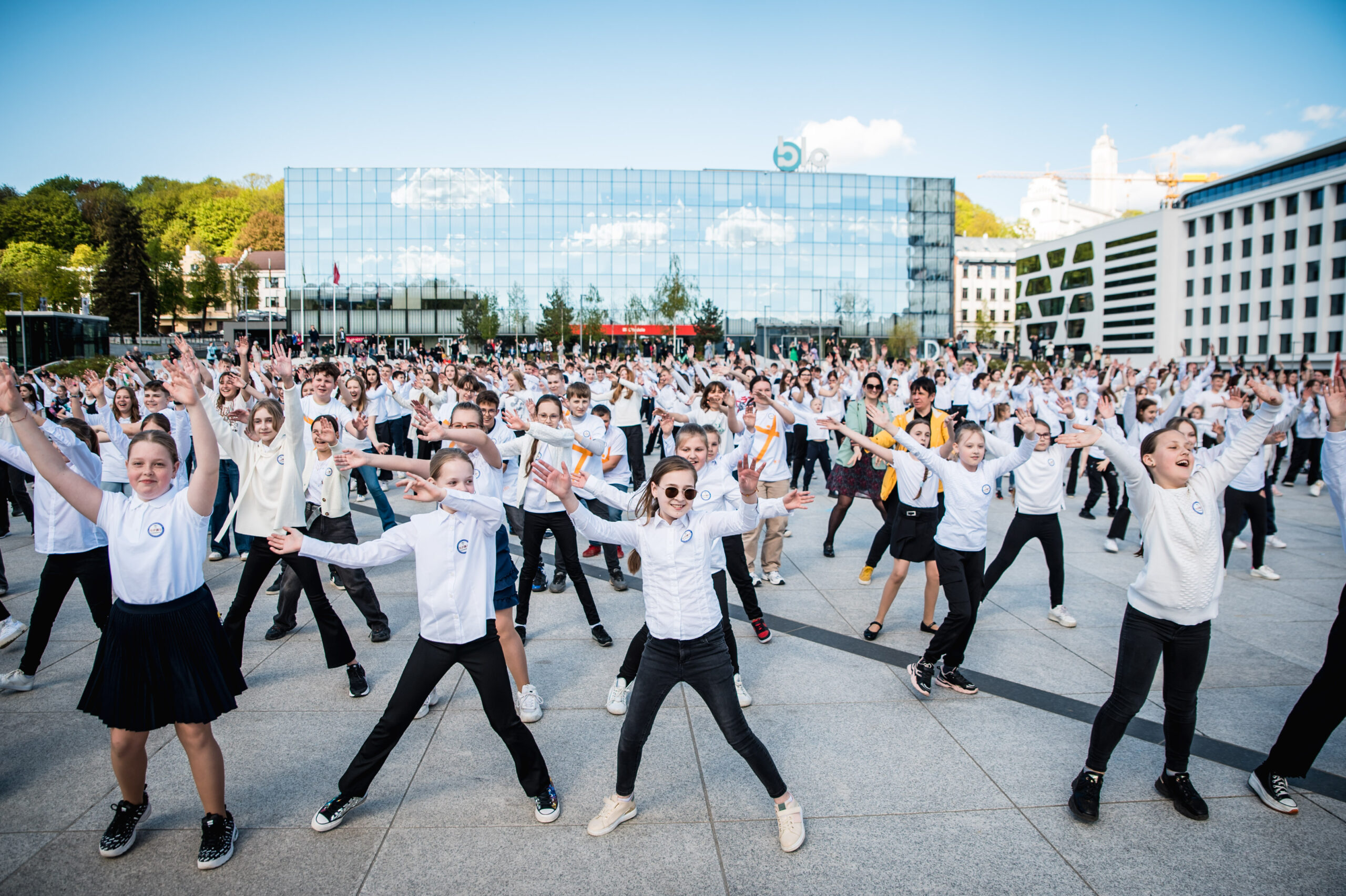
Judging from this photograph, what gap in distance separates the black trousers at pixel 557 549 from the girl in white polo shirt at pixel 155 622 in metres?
2.69

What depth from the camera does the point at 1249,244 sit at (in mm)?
70062

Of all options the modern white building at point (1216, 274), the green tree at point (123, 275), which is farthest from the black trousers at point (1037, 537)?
the green tree at point (123, 275)

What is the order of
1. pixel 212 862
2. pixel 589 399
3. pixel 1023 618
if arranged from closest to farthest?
pixel 212 862, pixel 1023 618, pixel 589 399

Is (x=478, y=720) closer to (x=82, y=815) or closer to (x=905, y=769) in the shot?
(x=82, y=815)

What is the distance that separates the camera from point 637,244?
6372cm

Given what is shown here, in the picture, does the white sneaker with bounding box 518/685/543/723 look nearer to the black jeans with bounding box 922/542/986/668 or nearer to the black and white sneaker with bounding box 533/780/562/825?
the black and white sneaker with bounding box 533/780/562/825

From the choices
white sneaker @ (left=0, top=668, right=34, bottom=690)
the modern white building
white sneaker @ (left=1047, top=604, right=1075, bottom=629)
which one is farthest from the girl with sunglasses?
the modern white building

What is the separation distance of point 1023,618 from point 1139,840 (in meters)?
3.30

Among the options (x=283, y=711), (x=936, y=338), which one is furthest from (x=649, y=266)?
(x=283, y=711)

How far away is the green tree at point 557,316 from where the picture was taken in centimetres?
6022

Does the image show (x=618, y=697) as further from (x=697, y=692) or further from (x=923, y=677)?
(x=923, y=677)

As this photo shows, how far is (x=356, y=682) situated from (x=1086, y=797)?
438 cm

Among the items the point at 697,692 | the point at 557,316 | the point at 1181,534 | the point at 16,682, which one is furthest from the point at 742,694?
the point at 557,316

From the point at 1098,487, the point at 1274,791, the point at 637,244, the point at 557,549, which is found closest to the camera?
the point at 1274,791
